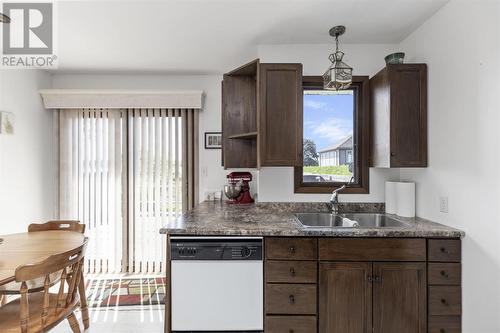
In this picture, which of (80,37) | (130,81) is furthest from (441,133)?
(130,81)

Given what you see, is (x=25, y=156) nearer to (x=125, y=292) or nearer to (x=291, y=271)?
(x=125, y=292)

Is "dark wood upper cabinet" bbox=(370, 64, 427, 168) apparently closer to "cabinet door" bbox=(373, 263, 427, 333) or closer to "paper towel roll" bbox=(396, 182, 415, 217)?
"paper towel roll" bbox=(396, 182, 415, 217)

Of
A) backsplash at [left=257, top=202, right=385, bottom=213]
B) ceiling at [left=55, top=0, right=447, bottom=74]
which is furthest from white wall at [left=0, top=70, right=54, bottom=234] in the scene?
backsplash at [left=257, top=202, right=385, bottom=213]

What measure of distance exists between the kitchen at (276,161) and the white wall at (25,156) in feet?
0.06

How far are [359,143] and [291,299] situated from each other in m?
1.52

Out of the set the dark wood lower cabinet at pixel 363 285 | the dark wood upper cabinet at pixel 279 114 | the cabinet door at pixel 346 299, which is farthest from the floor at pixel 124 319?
the dark wood upper cabinet at pixel 279 114

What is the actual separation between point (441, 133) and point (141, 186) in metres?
3.07

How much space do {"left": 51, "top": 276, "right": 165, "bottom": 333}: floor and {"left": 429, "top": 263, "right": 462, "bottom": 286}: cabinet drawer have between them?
6.87ft

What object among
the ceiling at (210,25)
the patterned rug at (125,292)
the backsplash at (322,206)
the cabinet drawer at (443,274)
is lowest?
the patterned rug at (125,292)

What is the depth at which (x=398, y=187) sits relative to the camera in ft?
7.34

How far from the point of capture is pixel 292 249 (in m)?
1.76

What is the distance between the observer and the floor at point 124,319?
2254 mm

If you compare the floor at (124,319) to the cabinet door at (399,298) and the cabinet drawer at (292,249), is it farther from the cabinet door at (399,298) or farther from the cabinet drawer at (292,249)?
the cabinet door at (399,298)

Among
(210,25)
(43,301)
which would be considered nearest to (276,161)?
(210,25)
